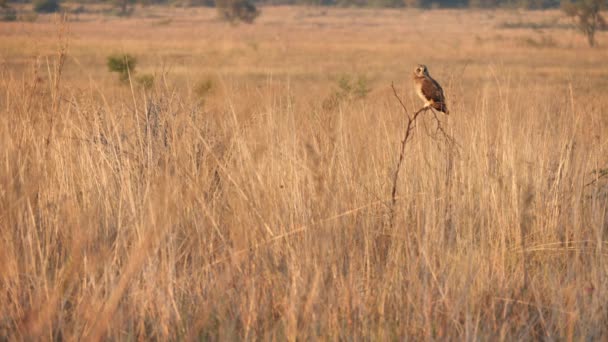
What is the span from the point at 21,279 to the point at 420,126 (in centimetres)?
241

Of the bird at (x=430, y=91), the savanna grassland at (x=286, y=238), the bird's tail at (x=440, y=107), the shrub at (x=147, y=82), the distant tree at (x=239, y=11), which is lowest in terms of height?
the savanna grassland at (x=286, y=238)

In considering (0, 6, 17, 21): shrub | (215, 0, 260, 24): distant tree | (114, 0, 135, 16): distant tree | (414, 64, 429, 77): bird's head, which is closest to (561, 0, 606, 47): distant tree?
(215, 0, 260, 24): distant tree

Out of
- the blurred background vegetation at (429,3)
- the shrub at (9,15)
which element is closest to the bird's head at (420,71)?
the shrub at (9,15)

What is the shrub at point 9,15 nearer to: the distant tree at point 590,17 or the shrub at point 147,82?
the shrub at point 147,82

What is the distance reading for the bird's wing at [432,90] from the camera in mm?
3666

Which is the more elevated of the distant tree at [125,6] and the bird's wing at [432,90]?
the distant tree at [125,6]

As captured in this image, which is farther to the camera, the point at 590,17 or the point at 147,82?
the point at 590,17

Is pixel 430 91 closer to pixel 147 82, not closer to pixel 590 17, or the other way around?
pixel 147 82

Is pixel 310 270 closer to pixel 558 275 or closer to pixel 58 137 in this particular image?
pixel 558 275

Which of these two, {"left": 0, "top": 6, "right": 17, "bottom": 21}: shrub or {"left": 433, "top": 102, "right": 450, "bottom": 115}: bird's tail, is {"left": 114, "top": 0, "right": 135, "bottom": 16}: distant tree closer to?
{"left": 0, "top": 6, "right": 17, "bottom": 21}: shrub

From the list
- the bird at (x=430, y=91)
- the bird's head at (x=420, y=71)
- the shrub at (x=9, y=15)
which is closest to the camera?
the bird at (x=430, y=91)

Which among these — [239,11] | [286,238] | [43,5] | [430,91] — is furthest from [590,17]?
[43,5]

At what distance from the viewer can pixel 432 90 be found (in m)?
3.69

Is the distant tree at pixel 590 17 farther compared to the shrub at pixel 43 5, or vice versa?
the shrub at pixel 43 5
